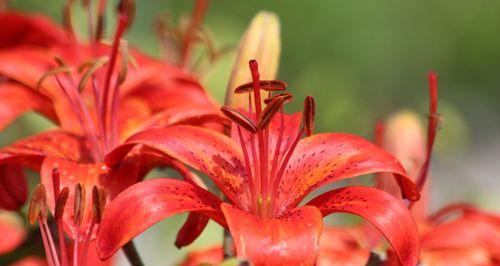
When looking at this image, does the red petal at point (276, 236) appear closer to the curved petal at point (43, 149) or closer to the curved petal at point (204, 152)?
the curved petal at point (204, 152)

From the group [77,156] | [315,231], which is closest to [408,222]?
[315,231]

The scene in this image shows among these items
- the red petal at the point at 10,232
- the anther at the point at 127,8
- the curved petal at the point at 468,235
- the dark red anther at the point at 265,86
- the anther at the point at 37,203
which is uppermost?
the anther at the point at 127,8

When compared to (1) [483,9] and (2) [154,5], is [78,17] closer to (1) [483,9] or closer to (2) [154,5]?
(2) [154,5]

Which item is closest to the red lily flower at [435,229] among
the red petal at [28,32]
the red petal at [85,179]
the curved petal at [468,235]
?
the curved petal at [468,235]

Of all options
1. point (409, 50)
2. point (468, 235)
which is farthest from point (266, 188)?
point (409, 50)

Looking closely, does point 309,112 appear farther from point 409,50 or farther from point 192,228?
point 409,50
